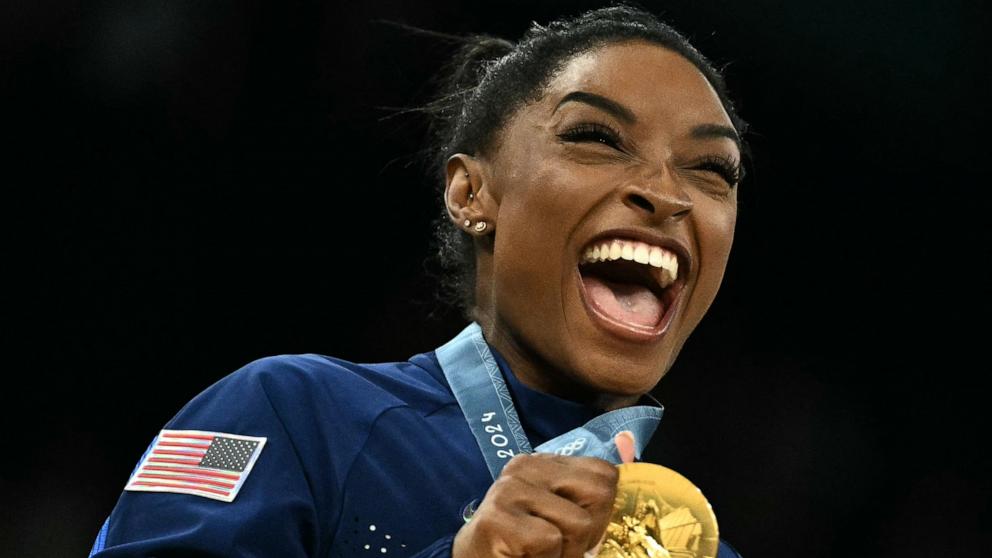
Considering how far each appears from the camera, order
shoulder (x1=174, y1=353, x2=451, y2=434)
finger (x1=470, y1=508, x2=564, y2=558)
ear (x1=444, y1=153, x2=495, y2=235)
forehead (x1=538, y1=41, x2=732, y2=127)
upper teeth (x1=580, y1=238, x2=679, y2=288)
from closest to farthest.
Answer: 1. finger (x1=470, y1=508, x2=564, y2=558)
2. shoulder (x1=174, y1=353, x2=451, y2=434)
3. upper teeth (x1=580, y1=238, x2=679, y2=288)
4. forehead (x1=538, y1=41, x2=732, y2=127)
5. ear (x1=444, y1=153, x2=495, y2=235)

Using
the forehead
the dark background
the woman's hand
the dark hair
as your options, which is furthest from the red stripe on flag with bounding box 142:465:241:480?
the dark background

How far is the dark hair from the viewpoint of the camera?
83.8 inches

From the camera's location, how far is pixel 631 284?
1995 millimetres

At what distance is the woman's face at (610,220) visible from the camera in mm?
1872

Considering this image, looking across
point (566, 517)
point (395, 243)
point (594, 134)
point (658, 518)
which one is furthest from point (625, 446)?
point (395, 243)

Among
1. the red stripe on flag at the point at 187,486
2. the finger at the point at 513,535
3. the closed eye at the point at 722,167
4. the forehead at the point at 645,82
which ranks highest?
the forehead at the point at 645,82

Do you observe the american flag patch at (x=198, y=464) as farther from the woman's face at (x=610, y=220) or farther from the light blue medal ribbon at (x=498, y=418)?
the woman's face at (x=610, y=220)

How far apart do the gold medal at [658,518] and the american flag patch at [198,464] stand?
1.60ft

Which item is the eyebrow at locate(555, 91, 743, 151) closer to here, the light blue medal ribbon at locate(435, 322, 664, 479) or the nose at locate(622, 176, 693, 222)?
the nose at locate(622, 176, 693, 222)

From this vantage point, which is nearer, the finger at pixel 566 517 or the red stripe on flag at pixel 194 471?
the finger at pixel 566 517

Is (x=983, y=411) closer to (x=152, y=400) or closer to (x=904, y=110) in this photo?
(x=904, y=110)

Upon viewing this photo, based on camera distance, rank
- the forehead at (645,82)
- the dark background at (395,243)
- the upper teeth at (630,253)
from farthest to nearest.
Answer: the dark background at (395,243) → the forehead at (645,82) → the upper teeth at (630,253)

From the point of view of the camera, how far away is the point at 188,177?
3.17 m

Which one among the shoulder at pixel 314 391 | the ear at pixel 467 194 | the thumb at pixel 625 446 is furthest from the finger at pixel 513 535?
the ear at pixel 467 194
